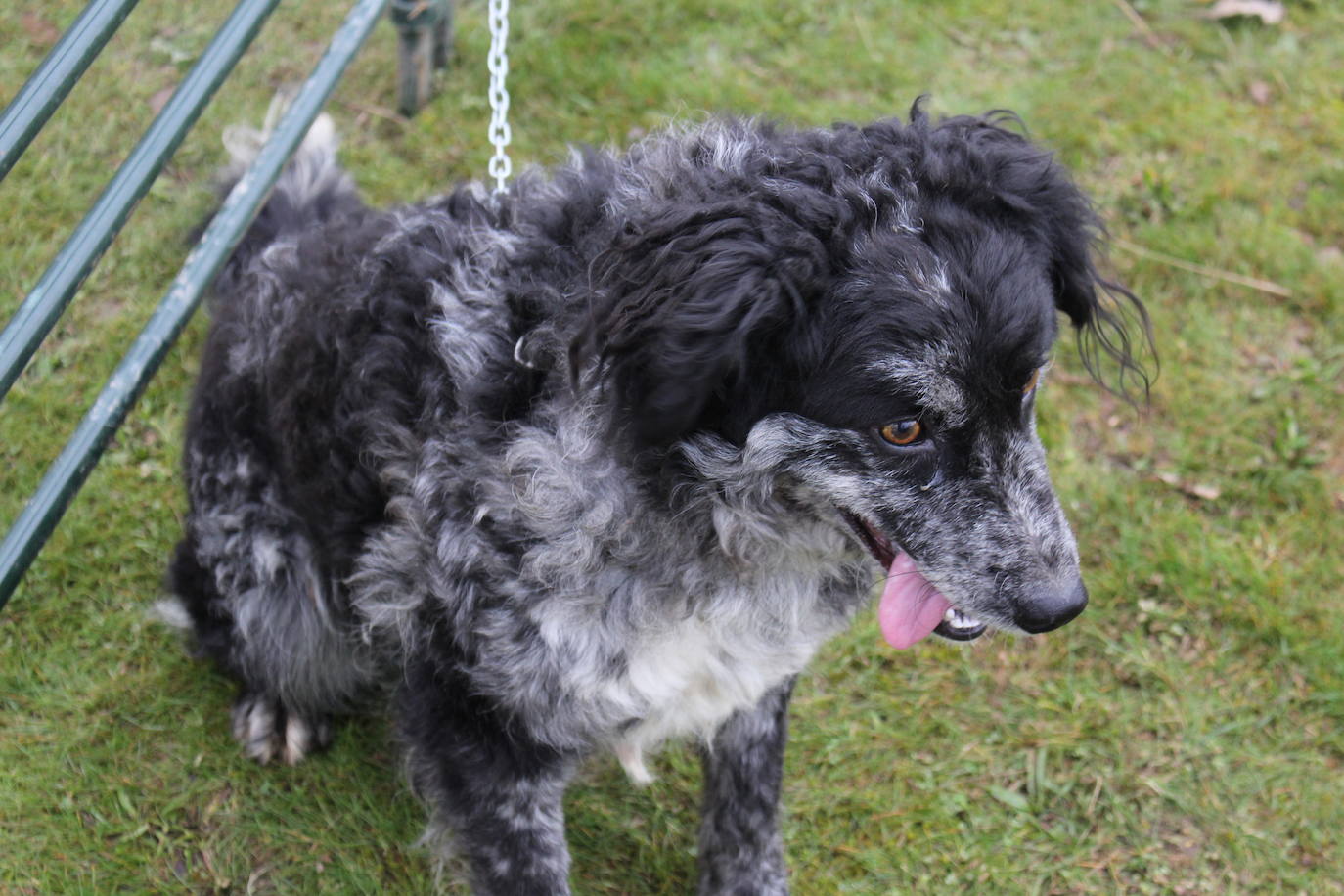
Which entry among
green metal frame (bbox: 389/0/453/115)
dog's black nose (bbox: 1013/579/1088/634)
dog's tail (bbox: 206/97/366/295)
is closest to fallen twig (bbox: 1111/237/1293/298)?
dog's black nose (bbox: 1013/579/1088/634)

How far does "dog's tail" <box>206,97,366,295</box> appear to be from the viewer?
3.63 meters

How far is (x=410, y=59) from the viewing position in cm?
495

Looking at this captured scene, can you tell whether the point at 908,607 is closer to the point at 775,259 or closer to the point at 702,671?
the point at 702,671

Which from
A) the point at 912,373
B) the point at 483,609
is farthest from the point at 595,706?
the point at 912,373

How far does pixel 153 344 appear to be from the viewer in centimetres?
310

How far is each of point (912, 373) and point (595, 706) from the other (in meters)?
1.05

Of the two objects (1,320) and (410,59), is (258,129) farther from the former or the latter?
(1,320)

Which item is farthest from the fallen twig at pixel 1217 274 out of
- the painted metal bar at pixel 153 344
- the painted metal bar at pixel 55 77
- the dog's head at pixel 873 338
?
the painted metal bar at pixel 55 77

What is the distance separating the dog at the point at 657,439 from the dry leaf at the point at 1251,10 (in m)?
3.71

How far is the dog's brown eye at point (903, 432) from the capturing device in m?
2.29

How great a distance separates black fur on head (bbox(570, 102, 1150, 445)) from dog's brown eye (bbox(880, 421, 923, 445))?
0.18 meters

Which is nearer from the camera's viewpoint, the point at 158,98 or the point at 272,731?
the point at 272,731

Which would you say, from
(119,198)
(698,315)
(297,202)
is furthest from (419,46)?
(698,315)

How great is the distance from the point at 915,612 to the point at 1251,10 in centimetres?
453
